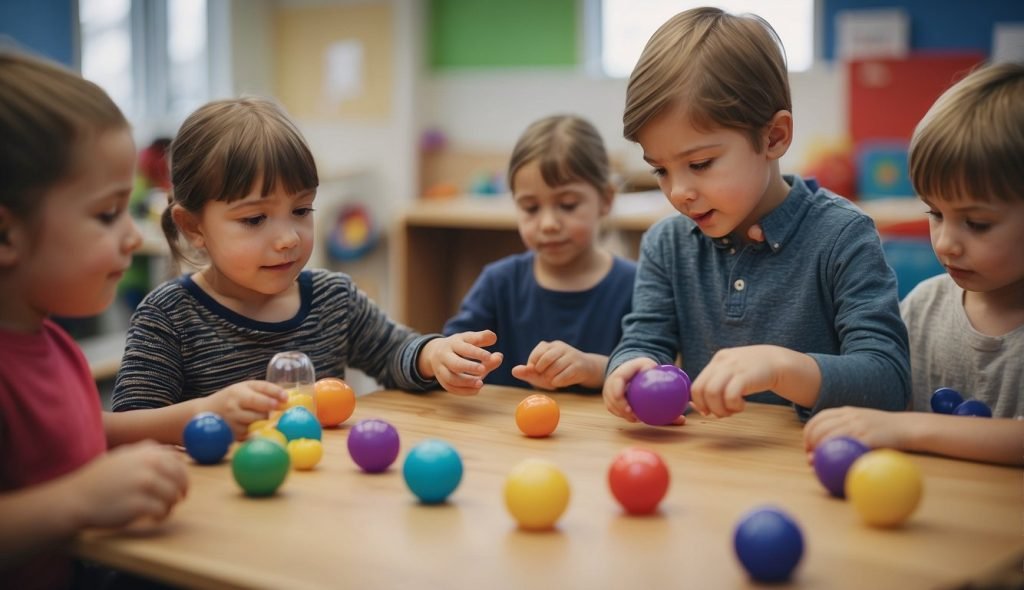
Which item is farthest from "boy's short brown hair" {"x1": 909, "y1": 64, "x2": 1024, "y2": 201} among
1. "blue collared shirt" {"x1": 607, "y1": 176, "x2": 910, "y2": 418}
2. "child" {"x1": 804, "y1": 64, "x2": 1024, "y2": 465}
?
"blue collared shirt" {"x1": 607, "y1": 176, "x2": 910, "y2": 418}

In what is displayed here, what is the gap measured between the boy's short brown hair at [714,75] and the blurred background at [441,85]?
206cm

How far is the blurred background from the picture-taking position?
4.28m

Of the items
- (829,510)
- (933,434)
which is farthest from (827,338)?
(829,510)

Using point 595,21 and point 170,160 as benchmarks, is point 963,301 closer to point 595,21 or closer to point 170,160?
point 170,160

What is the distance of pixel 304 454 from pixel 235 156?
23.5 inches

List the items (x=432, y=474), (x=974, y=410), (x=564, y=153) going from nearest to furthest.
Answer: (x=432, y=474), (x=974, y=410), (x=564, y=153)

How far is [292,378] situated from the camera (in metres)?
1.50

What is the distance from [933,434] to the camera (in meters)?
1.31

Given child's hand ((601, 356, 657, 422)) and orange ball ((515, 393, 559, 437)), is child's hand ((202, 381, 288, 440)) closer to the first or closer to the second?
orange ball ((515, 393, 559, 437))

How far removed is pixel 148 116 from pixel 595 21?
3226 mm

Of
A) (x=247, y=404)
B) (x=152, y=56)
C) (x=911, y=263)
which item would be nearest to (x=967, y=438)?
(x=247, y=404)

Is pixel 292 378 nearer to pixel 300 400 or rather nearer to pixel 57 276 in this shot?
pixel 300 400

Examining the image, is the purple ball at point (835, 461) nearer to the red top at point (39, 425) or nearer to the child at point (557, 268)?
the red top at point (39, 425)

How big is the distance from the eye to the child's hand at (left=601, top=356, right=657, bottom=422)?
619 millimetres
